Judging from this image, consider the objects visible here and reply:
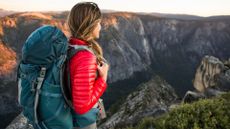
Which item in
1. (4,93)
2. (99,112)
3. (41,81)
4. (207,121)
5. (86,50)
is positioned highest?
(86,50)

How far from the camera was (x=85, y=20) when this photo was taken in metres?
5.54

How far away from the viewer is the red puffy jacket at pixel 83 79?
5172 millimetres

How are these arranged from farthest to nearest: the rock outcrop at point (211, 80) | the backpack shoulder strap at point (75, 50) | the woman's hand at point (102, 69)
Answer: the rock outcrop at point (211, 80) → the woman's hand at point (102, 69) → the backpack shoulder strap at point (75, 50)

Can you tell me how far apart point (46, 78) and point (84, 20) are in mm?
1001

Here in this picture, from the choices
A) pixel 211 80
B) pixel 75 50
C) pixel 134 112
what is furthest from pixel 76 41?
pixel 211 80

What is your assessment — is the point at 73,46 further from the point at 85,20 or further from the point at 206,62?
the point at 206,62

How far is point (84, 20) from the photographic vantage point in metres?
5.54

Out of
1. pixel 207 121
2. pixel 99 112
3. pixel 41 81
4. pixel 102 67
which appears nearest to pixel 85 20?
pixel 102 67

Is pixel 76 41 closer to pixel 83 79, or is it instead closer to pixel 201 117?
pixel 83 79

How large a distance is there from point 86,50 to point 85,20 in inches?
18.8

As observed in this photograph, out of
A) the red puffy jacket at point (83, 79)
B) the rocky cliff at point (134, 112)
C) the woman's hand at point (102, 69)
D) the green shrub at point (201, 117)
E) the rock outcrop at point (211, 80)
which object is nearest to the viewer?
the red puffy jacket at point (83, 79)

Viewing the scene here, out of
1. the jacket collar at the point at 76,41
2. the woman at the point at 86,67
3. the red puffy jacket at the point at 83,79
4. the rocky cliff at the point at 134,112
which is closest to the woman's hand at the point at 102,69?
the woman at the point at 86,67

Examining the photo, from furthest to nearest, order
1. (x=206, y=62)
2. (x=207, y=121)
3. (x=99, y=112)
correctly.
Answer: (x=206, y=62) → (x=207, y=121) → (x=99, y=112)

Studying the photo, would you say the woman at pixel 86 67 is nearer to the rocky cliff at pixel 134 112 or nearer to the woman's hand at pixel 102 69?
the woman's hand at pixel 102 69
